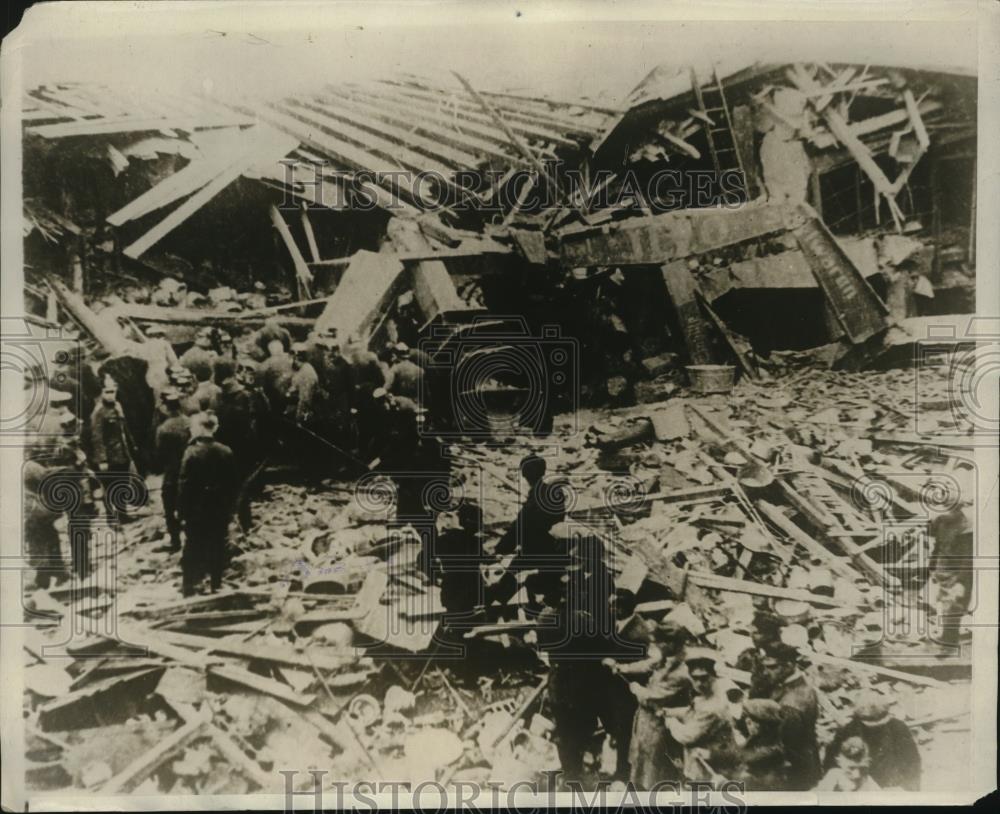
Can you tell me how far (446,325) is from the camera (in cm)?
216

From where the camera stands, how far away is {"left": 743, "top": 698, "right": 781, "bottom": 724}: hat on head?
7.10 ft

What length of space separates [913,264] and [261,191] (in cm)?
212

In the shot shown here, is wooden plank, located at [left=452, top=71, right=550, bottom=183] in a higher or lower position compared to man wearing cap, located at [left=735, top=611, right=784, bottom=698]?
higher

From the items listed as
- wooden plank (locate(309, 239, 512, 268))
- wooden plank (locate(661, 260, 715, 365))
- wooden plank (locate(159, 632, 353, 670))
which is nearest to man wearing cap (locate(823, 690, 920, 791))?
wooden plank (locate(661, 260, 715, 365))

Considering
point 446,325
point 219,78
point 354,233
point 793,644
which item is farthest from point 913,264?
point 219,78


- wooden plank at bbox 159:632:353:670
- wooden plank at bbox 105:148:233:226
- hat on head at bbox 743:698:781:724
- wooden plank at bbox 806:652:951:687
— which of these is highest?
wooden plank at bbox 105:148:233:226

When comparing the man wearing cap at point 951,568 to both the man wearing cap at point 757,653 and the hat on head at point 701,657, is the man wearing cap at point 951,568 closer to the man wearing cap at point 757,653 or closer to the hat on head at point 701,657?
the man wearing cap at point 757,653

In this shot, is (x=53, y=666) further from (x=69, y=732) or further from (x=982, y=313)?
(x=982, y=313)

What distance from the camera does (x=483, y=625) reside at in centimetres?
216

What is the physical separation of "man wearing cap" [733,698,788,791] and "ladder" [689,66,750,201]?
165cm

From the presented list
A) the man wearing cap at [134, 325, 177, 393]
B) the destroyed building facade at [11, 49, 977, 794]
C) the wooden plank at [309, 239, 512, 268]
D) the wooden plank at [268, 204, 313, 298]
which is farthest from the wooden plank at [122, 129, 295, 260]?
the wooden plank at [309, 239, 512, 268]

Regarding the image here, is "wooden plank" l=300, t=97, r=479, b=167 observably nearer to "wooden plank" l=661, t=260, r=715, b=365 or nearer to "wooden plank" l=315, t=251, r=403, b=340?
"wooden plank" l=315, t=251, r=403, b=340

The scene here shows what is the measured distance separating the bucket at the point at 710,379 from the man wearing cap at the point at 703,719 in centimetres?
84

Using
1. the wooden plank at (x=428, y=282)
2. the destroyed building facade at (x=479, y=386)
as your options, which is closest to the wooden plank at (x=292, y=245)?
the destroyed building facade at (x=479, y=386)
